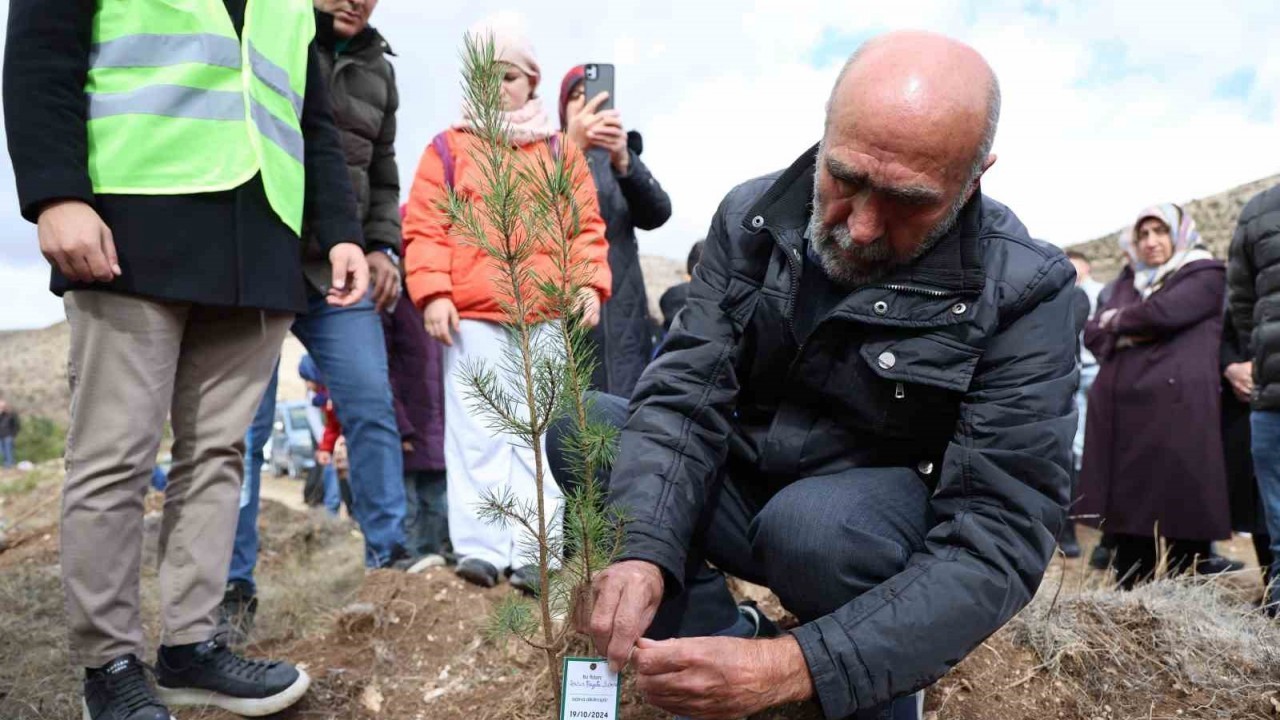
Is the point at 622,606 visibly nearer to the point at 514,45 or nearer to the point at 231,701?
the point at 231,701

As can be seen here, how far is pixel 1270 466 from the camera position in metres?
3.18

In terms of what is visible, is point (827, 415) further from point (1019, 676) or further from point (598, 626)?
point (1019, 676)

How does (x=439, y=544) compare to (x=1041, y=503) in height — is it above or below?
below

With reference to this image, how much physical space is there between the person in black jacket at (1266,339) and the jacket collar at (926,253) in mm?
2044

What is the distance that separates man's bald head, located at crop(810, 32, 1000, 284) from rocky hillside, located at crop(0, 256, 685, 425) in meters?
27.2

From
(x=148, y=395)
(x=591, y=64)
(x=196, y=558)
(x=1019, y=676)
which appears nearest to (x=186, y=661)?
(x=196, y=558)

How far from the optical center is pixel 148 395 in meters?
1.90

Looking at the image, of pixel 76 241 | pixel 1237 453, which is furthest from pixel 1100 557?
pixel 76 241

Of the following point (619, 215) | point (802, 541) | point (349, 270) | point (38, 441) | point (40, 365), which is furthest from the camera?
point (40, 365)

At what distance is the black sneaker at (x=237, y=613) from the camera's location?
268 centimetres

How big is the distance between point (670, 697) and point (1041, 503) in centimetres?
71

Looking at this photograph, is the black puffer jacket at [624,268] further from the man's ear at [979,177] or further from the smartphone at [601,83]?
the man's ear at [979,177]

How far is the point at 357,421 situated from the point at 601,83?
148cm

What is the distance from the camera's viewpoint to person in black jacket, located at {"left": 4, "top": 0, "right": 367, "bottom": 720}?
5.91ft
